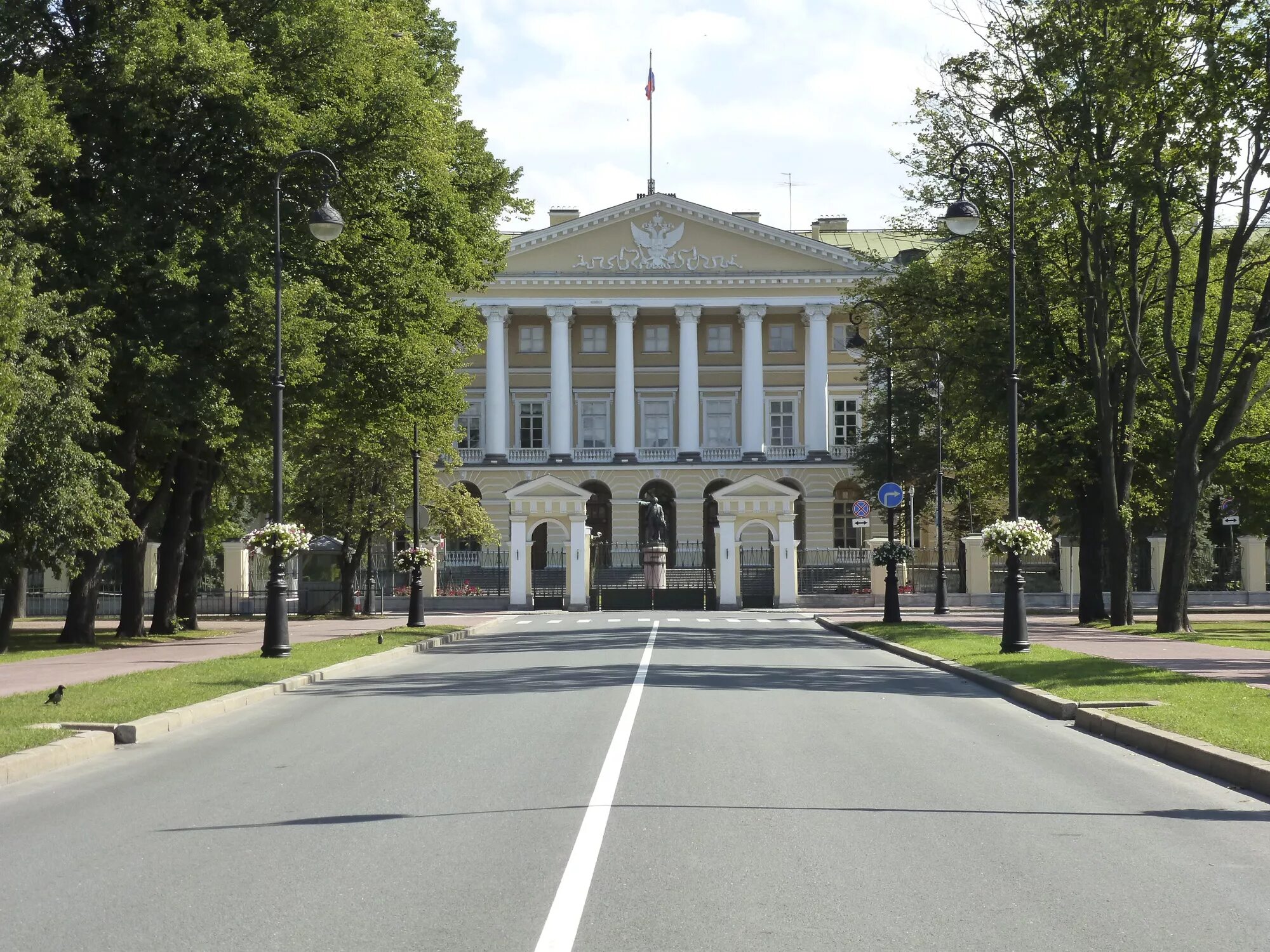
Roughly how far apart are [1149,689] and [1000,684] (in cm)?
236

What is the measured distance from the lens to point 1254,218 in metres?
29.5

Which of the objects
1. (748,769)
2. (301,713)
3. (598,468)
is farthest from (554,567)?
(748,769)

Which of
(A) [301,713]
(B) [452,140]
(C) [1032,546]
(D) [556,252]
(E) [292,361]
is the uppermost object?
(D) [556,252]

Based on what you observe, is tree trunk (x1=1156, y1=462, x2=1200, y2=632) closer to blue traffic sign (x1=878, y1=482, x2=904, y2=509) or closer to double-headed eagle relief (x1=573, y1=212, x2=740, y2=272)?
blue traffic sign (x1=878, y1=482, x2=904, y2=509)

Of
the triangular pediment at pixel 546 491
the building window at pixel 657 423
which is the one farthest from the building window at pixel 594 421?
the triangular pediment at pixel 546 491

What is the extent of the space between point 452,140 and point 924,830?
27.0 metres

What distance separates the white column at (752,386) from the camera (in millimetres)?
80750

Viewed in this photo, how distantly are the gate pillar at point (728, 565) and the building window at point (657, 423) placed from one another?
2589 centimetres

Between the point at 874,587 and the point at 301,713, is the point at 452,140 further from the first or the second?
the point at 874,587

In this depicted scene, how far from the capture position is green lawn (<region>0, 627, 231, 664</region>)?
95.0 feet

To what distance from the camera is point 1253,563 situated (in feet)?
183

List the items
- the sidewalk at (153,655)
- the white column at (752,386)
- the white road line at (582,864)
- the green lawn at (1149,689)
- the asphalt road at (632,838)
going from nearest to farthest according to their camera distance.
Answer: the white road line at (582,864) → the asphalt road at (632,838) → the green lawn at (1149,689) → the sidewalk at (153,655) → the white column at (752,386)

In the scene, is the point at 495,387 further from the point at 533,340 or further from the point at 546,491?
the point at 546,491

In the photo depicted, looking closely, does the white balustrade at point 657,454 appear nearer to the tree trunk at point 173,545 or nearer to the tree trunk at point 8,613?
the tree trunk at point 173,545
